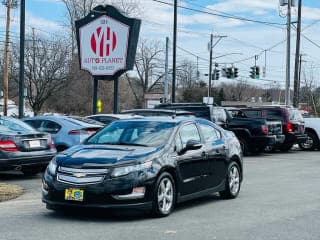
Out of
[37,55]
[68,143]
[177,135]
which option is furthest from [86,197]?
[37,55]

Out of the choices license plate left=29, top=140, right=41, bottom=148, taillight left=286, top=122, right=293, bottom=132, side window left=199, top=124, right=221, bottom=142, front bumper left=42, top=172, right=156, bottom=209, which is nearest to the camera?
front bumper left=42, top=172, right=156, bottom=209

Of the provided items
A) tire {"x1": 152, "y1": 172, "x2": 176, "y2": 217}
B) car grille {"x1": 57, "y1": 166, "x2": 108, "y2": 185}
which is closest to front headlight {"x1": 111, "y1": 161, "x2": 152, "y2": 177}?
car grille {"x1": 57, "y1": 166, "x2": 108, "y2": 185}

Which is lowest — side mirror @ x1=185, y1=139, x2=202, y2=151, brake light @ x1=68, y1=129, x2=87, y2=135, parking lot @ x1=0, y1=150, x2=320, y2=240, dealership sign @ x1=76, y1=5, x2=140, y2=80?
parking lot @ x1=0, y1=150, x2=320, y2=240

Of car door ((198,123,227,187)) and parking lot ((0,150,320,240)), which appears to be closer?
parking lot ((0,150,320,240))

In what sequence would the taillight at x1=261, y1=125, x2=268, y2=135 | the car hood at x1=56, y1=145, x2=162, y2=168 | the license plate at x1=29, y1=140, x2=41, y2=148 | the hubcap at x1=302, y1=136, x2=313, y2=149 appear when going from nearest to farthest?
the car hood at x1=56, y1=145, x2=162, y2=168, the license plate at x1=29, y1=140, x2=41, y2=148, the taillight at x1=261, y1=125, x2=268, y2=135, the hubcap at x1=302, y1=136, x2=313, y2=149

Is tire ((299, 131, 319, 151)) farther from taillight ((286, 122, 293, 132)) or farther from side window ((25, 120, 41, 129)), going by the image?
side window ((25, 120, 41, 129))

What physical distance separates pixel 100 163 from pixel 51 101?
180 ft

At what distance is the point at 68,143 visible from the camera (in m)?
15.0

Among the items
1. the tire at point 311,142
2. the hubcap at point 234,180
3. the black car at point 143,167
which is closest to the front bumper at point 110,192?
the black car at point 143,167

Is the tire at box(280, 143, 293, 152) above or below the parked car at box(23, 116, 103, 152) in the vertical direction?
below

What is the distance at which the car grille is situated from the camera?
7.80m

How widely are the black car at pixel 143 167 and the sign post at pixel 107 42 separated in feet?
47.1

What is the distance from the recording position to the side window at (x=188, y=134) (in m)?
9.12

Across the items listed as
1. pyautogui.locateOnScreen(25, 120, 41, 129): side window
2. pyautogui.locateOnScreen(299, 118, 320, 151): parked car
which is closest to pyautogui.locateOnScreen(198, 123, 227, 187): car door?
pyautogui.locateOnScreen(25, 120, 41, 129): side window
